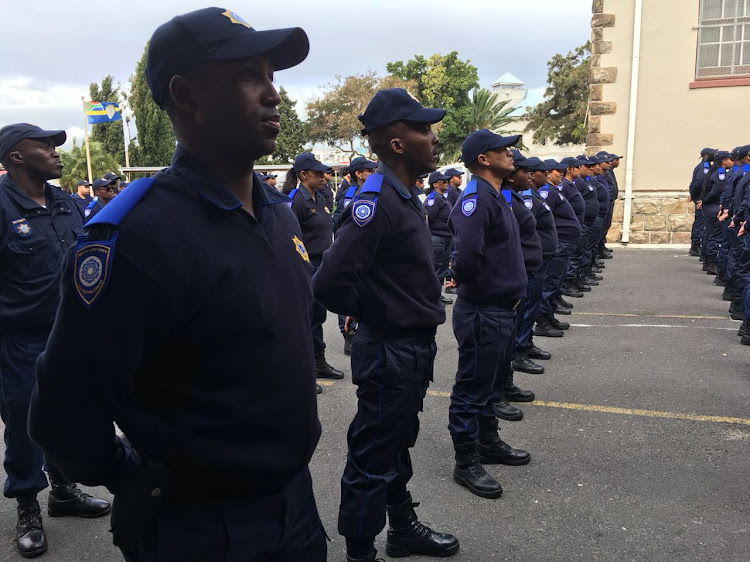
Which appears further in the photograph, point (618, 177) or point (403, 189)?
point (618, 177)

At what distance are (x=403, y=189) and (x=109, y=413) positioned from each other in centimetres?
188

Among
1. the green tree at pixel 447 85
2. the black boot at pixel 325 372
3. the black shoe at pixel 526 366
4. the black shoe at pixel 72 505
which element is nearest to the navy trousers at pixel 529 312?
the black shoe at pixel 526 366

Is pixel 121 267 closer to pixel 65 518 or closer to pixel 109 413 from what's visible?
pixel 109 413

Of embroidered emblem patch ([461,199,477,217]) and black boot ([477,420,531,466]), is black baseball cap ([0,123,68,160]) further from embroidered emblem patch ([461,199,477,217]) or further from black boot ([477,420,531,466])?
black boot ([477,420,531,466])

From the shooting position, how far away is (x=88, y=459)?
4.25 feet

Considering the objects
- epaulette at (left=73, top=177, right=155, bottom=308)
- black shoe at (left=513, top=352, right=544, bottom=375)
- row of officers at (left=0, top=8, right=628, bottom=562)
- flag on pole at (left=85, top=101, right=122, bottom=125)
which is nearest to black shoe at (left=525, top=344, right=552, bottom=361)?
black shoe at (left=513, top=352, right=544, bottom=375)

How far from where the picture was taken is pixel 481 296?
3.82 metres

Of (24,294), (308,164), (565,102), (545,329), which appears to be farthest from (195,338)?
(565,102)

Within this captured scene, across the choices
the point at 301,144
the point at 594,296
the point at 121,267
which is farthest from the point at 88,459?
the point at 301,144

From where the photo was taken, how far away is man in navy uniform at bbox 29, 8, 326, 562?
1.23 meters

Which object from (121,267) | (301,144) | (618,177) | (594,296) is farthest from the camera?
(301,144)

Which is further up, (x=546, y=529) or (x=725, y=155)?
(x=725, y=155)

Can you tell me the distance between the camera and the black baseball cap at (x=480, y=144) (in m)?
3.99

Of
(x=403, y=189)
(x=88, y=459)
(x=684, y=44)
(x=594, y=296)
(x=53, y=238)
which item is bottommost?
(x=594, y=296)
